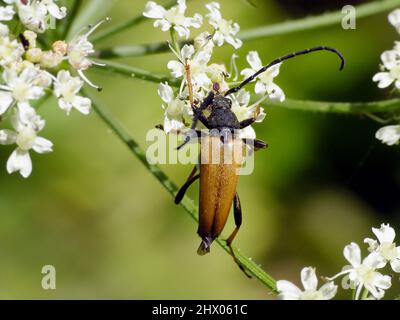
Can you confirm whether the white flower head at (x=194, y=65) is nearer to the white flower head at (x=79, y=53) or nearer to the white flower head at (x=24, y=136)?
the white flower head at (x=79, y=53)

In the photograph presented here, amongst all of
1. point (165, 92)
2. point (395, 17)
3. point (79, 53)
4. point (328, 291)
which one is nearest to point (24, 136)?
point (79, 53)

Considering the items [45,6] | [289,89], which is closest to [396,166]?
[289,89]

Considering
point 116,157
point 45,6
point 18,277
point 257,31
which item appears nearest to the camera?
point 45,6

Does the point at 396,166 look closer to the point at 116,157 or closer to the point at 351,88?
the point at 351,88

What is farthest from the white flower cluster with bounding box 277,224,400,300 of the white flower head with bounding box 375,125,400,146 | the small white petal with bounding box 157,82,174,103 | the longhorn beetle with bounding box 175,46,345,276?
the small white petal with bounding box 157,82,174,103

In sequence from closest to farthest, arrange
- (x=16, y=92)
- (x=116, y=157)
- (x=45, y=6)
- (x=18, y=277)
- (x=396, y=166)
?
(x=16, y=92)
(x=45, y=6)
(x=18, y=277)
(x=116, y=157)
(x=396, y=166)

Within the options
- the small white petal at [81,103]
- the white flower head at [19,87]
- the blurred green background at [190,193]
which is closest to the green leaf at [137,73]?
the small white petal at [81,103]
